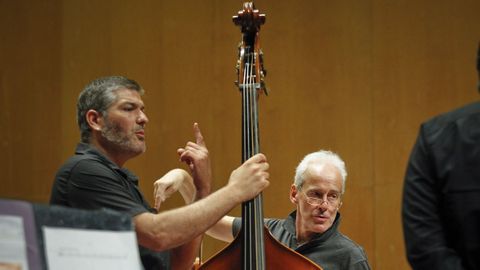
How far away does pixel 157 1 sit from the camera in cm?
414

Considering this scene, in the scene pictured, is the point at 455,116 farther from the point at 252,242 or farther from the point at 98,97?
the point at 98,97

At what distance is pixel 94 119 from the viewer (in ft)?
7.10

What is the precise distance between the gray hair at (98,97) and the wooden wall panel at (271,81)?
192cm

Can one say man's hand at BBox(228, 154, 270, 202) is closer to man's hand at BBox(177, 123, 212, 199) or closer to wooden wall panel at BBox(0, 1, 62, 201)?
man's hand at BBox(177, 123, 212, 199)

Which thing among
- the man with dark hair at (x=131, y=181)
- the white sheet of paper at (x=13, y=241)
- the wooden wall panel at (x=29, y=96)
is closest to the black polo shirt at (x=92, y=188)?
the man with dark hair at (x=131, y=181)

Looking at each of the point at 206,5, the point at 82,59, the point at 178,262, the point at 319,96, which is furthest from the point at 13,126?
the point at 178,262

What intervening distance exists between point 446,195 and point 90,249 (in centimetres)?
65

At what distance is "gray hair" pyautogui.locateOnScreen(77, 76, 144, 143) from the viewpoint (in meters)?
2.16

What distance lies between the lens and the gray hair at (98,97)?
2.16 m

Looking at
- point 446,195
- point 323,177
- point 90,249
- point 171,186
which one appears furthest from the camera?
point 323,177

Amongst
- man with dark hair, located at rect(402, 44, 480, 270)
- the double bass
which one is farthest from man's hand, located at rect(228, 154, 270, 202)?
man with dark hair, located at rect(402, 44, 480, 270)

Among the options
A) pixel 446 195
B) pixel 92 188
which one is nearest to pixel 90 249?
pixel 446 195

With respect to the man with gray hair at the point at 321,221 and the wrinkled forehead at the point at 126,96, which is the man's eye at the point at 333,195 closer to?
the man with gray hair at the point at 321,221

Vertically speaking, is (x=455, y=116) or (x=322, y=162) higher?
(x=455, y=116)
